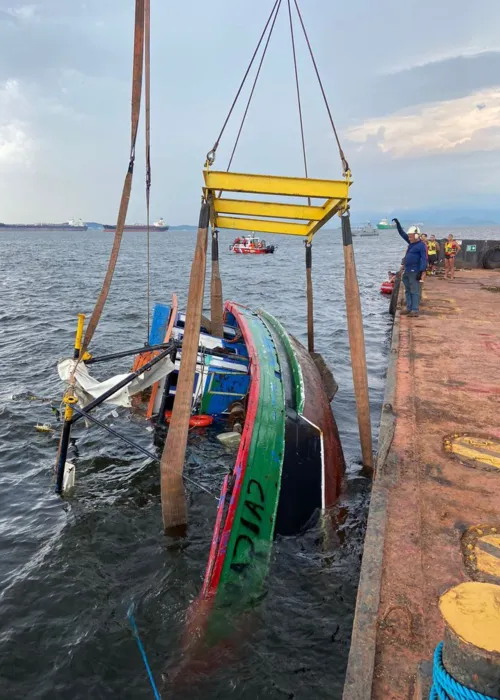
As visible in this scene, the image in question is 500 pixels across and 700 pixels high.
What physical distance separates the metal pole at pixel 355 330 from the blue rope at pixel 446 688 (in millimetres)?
4948

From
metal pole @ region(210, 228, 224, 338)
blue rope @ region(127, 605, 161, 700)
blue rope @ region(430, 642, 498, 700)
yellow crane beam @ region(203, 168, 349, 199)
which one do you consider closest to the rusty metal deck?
blue rope @ region(430, 642, 498, 700)

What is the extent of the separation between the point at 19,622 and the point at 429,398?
268 inches

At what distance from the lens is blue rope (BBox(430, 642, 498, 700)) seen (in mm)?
1962

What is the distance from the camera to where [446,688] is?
2045mm

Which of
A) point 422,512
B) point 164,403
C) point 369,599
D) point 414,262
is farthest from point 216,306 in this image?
point 369,599

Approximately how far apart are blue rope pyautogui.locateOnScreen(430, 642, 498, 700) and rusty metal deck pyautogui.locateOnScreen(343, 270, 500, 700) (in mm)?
1190

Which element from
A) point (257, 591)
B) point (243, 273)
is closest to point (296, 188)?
point (257, 591)

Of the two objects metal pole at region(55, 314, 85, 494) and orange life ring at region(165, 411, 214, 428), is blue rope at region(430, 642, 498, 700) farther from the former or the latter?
orange life ring at region(165, 411, 214, 428)

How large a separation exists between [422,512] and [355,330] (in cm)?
280

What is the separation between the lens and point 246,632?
519 cm

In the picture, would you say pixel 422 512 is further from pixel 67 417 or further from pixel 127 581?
pixel 67 417

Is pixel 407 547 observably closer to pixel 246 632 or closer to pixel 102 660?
pixel 246 632

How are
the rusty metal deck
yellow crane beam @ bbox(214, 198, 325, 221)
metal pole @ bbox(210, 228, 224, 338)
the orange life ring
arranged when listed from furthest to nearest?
metal pole @ bbox(210, 228, 224, 338), the orange life ring, yellow crane beam @ bbox(214, 198, 325, 221), the rusty metal deck

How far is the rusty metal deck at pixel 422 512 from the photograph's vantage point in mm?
3494
